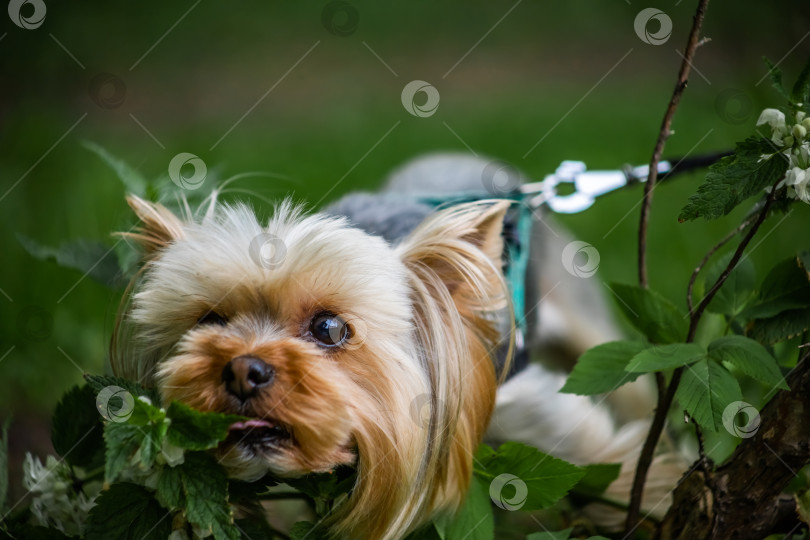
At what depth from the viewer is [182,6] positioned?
30.7ft

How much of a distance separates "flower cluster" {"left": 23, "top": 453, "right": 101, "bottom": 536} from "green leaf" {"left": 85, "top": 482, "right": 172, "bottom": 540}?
1.10 feet

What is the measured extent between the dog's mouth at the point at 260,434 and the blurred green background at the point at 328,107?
3.61 feet

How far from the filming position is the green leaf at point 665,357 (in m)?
1.76

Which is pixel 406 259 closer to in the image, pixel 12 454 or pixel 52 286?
pixel 12 454

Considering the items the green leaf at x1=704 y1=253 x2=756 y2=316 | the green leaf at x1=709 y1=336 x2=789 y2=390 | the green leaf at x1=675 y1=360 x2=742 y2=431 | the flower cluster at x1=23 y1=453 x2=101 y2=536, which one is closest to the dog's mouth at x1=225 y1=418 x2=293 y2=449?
the flower cluster at x1=23 y1=453 x2=101 y2=536

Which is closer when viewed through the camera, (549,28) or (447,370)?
(447,370)

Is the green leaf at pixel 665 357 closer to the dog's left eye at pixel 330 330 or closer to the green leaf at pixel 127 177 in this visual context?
the dog's left eye at pixel 330 330

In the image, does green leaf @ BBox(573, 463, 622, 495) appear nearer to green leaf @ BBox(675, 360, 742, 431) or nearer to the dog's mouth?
green leaf @ BBox(675, 360, 742, 431)

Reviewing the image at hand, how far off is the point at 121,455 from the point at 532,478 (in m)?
0.94

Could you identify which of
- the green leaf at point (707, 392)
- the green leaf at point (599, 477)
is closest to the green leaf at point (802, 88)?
the green leaf at point (707, 392)

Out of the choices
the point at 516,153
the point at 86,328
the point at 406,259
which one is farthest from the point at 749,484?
the point at 516,153

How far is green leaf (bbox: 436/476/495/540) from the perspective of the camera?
1.95 meters

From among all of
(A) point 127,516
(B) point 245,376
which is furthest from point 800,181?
(A) point 127,516

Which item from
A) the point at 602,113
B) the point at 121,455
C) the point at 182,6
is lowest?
the point at 121,455
